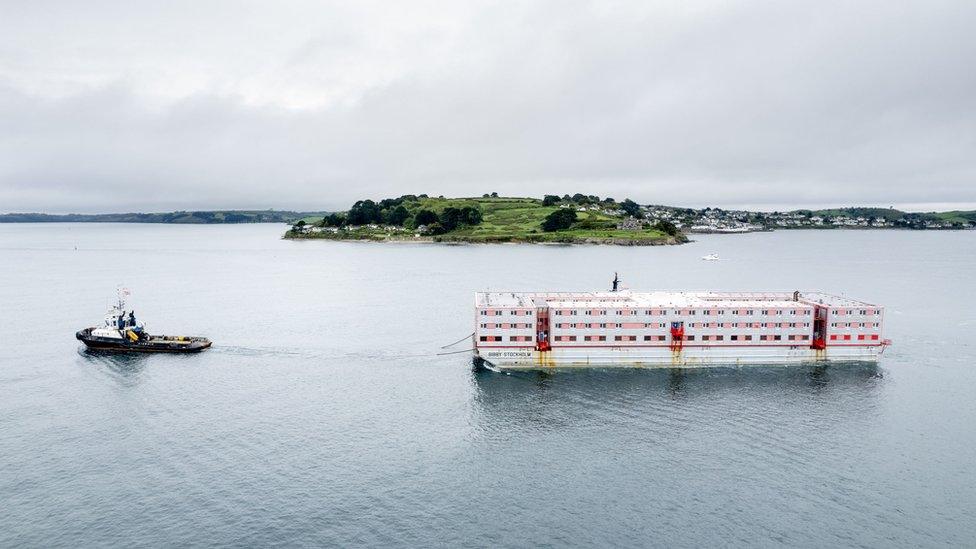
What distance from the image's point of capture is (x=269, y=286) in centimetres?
12838

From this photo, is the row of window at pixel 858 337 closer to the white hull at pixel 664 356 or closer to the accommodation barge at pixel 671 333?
the accommodation barge at pixel 671 333

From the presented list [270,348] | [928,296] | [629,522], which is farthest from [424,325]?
[928,296]

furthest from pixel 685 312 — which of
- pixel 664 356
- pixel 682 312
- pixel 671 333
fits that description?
pixel 664 356

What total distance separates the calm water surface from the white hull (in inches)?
96.3

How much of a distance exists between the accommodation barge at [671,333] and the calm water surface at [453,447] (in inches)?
117

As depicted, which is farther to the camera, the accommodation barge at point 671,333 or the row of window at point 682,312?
the accommodation barge at point 671,333

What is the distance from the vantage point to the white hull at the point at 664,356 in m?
66.3

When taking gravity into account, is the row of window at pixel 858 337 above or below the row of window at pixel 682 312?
below

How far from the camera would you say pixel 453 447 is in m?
45.7

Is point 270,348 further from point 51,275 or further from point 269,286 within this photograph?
point 51,275

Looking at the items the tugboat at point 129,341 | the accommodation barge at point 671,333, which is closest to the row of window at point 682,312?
the accommodation barge at point 671,333

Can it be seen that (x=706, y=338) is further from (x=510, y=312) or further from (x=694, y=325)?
(x=510, y=312)

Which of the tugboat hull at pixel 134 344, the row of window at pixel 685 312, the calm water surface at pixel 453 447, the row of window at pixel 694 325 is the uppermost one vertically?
the row of window at pixel 685 312

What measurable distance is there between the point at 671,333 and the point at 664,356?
2.73 metres
